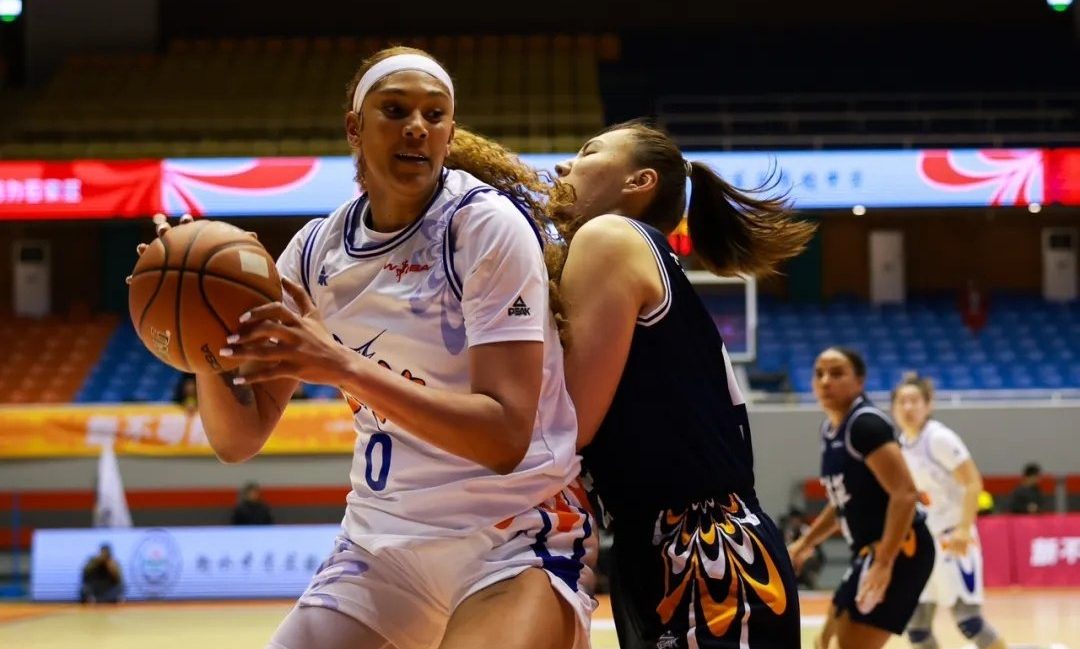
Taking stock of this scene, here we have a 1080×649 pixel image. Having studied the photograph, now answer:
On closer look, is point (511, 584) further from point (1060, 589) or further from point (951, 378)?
point (951, 378)

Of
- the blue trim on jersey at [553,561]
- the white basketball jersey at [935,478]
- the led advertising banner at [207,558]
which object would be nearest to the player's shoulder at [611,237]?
the blue trim on jersey at [553,561]

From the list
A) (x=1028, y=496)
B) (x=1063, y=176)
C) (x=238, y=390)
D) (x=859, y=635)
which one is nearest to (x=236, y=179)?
(x=1028, y=496)

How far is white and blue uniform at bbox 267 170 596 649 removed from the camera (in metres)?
2.83

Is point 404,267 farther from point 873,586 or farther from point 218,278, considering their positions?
point 873,586

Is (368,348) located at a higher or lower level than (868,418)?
higher

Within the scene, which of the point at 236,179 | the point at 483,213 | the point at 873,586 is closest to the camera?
the point at 483,213

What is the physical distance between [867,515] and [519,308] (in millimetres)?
4210

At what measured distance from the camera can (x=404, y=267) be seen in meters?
2.92

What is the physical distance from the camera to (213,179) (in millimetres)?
17328

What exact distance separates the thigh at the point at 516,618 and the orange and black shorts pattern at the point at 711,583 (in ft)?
0.81

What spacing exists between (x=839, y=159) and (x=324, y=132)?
23.9 feet

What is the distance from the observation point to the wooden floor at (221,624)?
9.98 metres

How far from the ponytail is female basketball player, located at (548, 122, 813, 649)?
43 centimetres

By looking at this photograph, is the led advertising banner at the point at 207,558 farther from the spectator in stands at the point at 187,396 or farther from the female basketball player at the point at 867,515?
the female basketball player at the point at 867,515
